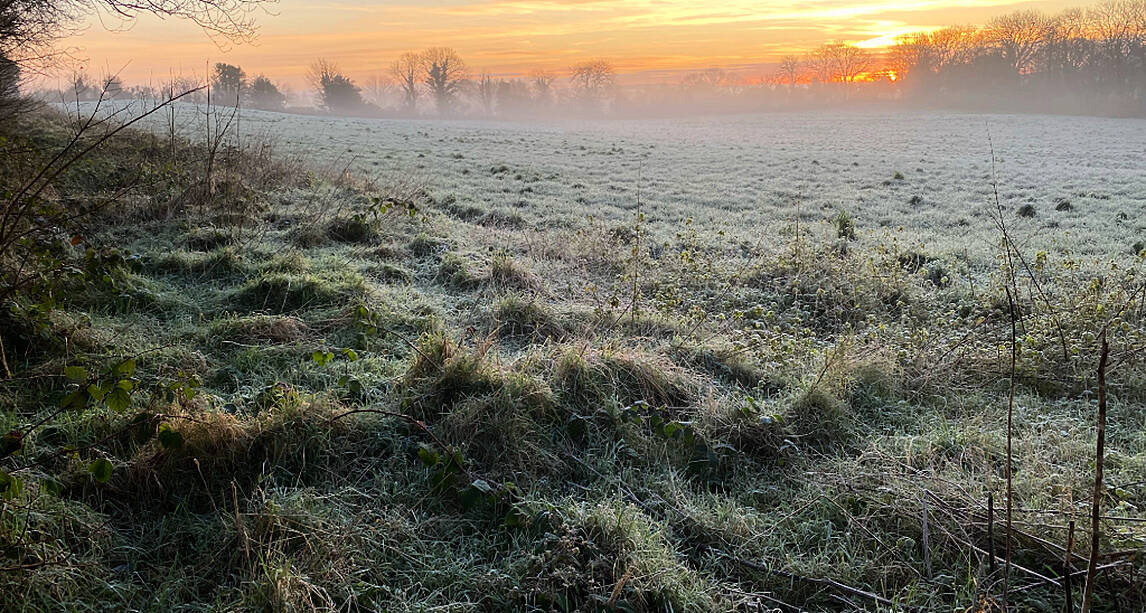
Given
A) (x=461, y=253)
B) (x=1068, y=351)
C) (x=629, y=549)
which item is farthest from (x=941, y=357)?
(x=461, y=253)

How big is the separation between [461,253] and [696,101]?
186 ft

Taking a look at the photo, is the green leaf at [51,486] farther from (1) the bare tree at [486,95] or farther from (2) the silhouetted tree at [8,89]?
(1) the bare tree at [486,95]

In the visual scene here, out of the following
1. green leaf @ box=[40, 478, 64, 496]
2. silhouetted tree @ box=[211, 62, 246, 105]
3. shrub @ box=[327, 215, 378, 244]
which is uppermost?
silhouetted tree @ box=[211, 62, 246, 105]

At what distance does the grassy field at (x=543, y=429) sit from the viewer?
2912 mm

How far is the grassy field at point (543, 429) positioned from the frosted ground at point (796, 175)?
151 inches

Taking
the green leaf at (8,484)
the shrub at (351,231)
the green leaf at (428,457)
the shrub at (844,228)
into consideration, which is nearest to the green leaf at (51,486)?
the green leaf at (8,484)

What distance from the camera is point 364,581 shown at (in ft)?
9.48

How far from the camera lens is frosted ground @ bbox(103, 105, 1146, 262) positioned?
12320 mm

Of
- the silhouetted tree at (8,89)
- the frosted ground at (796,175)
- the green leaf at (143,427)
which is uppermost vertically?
the silhouetted tree at (8,89)

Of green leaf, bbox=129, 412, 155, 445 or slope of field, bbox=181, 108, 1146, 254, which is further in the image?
slope of field, bbox=181, 108, 1146, 254

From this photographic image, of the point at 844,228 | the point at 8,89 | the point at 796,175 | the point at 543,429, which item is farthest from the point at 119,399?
the point at 796,175

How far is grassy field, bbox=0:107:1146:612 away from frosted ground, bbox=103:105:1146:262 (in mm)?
3845

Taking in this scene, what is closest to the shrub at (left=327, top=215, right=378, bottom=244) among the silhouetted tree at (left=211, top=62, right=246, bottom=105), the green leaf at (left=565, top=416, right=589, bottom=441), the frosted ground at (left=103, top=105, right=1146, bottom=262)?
the frosted ground at (left=103, top=105, right=1146, bottom=262)

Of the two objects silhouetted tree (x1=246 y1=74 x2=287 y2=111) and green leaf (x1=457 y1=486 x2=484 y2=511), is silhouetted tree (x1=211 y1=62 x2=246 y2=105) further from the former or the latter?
green leaf (x1=457 y1=486 x2=484 y2=511)
